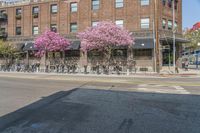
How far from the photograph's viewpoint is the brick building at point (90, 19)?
118ft

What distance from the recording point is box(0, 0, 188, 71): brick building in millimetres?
35938

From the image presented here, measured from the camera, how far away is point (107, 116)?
820 centimetres

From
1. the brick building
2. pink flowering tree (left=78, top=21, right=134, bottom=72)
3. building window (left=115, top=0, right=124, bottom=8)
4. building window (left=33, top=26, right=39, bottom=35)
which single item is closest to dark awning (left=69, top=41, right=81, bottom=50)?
the brick building

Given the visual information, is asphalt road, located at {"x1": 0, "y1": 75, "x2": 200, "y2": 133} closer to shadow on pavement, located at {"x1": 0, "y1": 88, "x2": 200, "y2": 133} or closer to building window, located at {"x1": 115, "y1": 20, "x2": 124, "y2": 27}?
shadow on pavement, located at {"x1": 0, "y1": 88, "x2": 200, "y2": 133}

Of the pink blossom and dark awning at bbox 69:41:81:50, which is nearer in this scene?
the pink blossom

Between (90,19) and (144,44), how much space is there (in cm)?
890

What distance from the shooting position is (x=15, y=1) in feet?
147

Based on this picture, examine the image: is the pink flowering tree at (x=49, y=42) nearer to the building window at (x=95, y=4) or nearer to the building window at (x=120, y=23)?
the building window at (x=95, y=4)

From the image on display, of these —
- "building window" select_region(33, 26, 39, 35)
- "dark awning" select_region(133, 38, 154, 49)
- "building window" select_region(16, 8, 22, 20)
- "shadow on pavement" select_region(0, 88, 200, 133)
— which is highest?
"building window" select_region(16, 8, 22, 20)

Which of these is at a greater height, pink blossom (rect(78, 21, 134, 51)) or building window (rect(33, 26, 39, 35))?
building window (rect(33, 26, 39, 35))

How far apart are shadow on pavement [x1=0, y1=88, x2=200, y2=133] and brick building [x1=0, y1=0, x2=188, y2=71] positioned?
2423 cm

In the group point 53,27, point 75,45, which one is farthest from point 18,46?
point 75,45

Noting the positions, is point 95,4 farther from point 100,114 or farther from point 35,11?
point 100,114

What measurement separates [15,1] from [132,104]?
39.5 m
